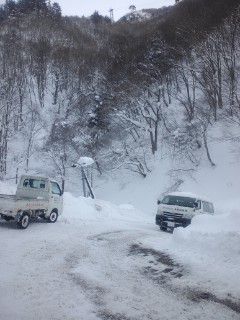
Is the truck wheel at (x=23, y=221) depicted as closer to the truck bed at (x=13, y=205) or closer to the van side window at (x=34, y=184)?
the truck bed at (x=13, y=205)

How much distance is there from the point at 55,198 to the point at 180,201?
634 cm

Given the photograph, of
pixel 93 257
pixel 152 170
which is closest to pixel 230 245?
pixel 93 257

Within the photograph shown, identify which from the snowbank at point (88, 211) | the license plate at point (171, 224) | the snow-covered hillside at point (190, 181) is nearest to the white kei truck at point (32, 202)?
the snowbank at point (88, 211)

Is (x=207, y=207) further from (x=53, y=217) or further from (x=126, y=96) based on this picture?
(x=126, y=96)

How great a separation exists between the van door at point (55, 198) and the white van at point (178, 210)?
496 cm

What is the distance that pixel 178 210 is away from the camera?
19344mm

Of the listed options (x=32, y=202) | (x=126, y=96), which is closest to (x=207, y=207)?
(x=32, y=202)

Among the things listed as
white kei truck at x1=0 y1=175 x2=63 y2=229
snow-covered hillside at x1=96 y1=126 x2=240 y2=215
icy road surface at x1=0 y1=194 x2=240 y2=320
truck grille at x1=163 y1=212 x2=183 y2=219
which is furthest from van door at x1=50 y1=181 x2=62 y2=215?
snow-covered hillside at x1=96 y1=126 x2=240 y2=215

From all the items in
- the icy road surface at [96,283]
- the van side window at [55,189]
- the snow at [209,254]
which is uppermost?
the van side window at [55,189]

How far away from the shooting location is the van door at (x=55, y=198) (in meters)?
18.5

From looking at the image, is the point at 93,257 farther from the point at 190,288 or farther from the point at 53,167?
the point at 53,167

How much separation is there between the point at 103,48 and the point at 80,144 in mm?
24186

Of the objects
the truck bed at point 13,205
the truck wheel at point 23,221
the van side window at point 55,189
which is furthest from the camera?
the van side window at point 55,189

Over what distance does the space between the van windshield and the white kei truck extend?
18.2 ft
